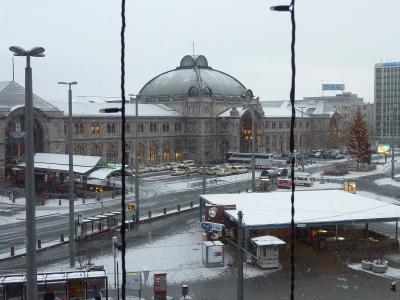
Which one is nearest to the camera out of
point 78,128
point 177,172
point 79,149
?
point 177,172

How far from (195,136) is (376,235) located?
52.3 metres

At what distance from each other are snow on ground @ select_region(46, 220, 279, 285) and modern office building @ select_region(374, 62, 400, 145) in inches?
5554

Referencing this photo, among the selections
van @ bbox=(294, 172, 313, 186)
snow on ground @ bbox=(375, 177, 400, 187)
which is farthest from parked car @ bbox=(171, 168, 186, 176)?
snow on ground @ bbox=(375, 177, 400, 187)

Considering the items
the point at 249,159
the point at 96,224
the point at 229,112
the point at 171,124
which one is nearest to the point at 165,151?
the point at 171,124

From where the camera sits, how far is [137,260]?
26391 millimetres

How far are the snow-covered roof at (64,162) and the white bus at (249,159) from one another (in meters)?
28.5

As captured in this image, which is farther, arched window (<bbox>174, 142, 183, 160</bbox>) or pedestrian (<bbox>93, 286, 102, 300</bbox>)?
arched window (<bbox>174, 142, 183, 160</bbox>)

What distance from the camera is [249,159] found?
76.0 metres

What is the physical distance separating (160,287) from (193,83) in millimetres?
66396

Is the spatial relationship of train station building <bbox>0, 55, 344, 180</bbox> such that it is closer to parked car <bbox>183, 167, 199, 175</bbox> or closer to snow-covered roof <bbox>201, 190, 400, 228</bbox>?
parked car <bbox>183, 167, 199, 175</bbox>

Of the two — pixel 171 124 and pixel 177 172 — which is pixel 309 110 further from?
pixel 177 172

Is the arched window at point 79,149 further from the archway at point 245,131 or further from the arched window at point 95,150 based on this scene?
the archway at point 245,131

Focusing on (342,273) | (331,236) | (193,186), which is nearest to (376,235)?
(331,236)

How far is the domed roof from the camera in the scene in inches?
3335
